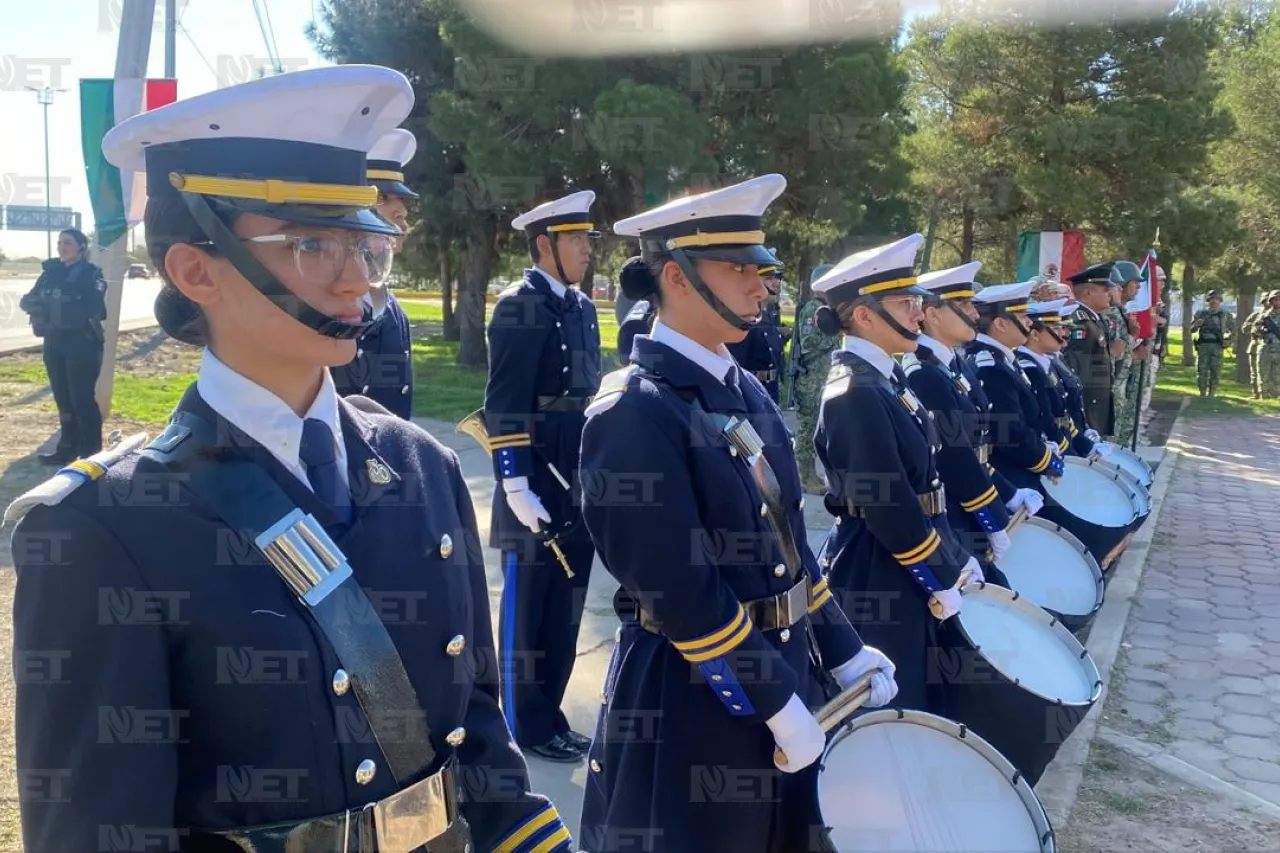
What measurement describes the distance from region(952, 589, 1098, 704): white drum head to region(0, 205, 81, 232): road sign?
15.9m

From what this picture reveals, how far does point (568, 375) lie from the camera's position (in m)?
4.56

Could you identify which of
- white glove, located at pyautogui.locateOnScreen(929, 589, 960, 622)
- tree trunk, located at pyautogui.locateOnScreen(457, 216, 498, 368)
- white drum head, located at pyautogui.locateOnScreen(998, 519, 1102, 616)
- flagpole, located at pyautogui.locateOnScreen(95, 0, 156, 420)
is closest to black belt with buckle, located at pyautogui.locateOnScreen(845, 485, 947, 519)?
white glove, located at pyautogui.locateOnScreen(929, 589, 960, 622)

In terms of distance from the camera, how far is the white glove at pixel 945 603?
354 cm

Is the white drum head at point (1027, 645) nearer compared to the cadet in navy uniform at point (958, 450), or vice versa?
the white drum head at point (1027, 645)

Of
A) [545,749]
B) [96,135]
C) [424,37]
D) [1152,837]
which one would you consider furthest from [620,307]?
[424,37]

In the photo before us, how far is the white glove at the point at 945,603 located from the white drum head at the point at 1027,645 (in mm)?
53

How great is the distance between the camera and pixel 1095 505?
5750 mm

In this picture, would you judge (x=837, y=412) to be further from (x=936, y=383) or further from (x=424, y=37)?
(x=424, y=37)

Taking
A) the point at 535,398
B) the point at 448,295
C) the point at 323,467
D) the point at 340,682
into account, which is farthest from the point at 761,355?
the point at 448,295

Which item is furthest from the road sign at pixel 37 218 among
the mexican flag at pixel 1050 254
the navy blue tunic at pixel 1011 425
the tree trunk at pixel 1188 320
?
the tree trunk at pixel 1188 320

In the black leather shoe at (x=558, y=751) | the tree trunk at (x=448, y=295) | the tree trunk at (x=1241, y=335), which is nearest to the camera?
the black leather shoe at (x=558, y=751)

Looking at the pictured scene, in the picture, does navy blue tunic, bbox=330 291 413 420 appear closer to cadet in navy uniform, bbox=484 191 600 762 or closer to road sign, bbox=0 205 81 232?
cadet in navy uniform, bbox=484 191 600 762

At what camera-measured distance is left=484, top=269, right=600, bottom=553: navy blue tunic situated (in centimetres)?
445

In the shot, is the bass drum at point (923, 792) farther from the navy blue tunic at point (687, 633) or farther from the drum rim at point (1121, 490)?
the drum rim at point (1121, 490)
